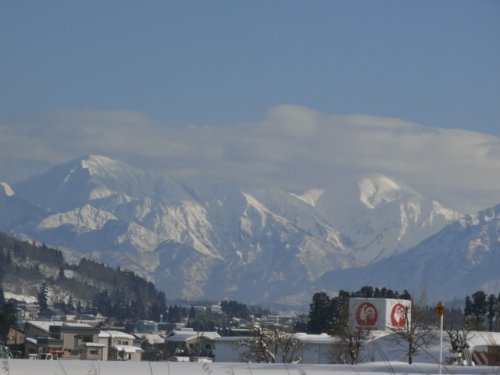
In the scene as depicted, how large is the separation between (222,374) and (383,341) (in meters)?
51.0

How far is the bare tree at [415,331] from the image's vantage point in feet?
270

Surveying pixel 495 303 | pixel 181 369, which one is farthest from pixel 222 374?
pixel 495 303

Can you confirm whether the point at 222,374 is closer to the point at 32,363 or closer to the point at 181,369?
the point at 181,369

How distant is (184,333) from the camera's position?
170625mm

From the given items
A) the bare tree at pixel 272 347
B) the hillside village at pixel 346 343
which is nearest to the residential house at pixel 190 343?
the hillside village at pixel 346 343

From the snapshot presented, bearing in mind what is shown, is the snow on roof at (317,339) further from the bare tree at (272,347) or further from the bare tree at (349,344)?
the bare tree at (272,347)

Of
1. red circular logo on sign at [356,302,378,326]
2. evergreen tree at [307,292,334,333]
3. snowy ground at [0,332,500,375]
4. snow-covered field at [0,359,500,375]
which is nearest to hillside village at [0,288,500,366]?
red circular logo on sign at [356,302,378,326]

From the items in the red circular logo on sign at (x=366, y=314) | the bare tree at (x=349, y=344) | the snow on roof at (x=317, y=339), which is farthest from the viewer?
the red circular logo on sign at (x=366, y=314)

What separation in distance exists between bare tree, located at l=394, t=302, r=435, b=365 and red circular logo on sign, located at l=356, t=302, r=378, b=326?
2.62 metres

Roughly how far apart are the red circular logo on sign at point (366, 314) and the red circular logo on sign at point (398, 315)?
1.20 metres

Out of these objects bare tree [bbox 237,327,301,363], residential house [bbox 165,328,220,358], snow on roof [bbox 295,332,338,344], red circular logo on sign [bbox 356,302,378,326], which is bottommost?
bare tree [bbox 237,327,301,363]

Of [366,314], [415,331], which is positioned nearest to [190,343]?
[366,314]

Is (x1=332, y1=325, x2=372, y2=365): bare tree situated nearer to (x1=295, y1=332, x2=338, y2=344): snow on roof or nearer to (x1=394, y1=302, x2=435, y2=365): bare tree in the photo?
(x1=394, y1=302, x2=435, y2=365): bare tree

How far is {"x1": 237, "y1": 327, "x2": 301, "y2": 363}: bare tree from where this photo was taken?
7819 cm
